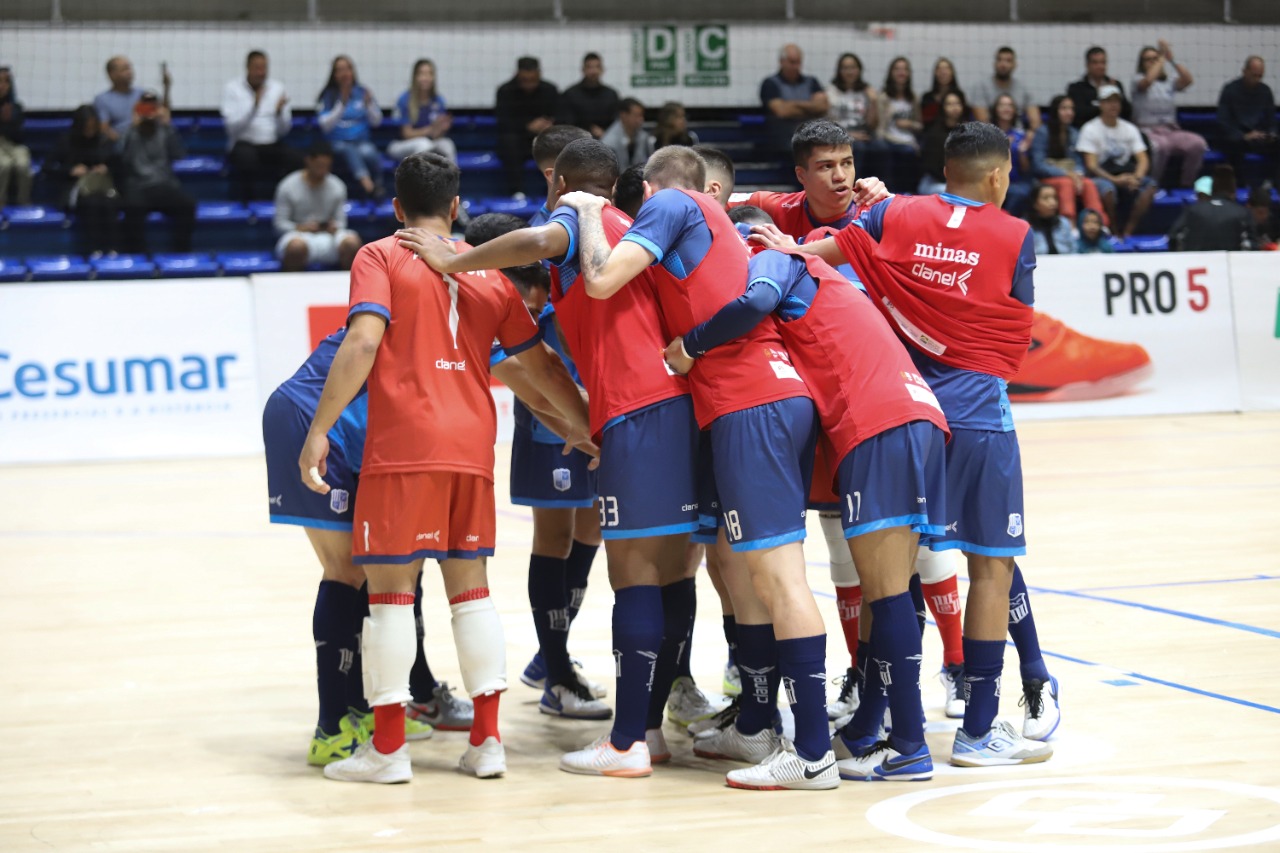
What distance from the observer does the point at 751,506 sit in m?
4.56

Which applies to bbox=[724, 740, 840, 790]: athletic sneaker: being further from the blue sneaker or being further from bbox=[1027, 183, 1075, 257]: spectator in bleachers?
bbox=[1027, 183, 1075, 257]: spectator in bleachers

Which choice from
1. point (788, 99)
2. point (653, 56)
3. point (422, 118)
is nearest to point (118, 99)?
point (422, 118)

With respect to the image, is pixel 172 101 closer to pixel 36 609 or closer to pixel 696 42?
pixel 696 42

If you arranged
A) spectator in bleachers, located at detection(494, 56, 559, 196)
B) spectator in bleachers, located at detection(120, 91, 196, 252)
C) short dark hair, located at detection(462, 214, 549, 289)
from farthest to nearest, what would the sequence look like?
spectator in bleachers, located at detection(494, 56, 559, 196) → spectator in bleachers, located at detection(120, 91, 196, 252) → short dark hair, located at detection(462, 214, 549, 289)

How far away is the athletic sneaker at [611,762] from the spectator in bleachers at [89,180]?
1203cm

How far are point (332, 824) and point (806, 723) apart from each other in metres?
1.38

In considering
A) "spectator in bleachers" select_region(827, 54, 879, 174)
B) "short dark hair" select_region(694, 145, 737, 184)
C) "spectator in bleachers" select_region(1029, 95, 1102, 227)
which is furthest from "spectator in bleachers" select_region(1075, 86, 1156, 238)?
"short dark hair" select_region(694, 145, 737, 184)

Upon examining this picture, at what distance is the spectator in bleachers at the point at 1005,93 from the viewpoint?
18266 millimetres

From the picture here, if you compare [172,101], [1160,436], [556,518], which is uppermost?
[172,101]

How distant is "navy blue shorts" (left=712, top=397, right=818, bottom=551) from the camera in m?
4.57

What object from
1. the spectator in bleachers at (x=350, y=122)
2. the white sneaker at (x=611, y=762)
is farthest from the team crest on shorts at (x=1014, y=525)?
the spectator in bleachers at (x=350, y=122)

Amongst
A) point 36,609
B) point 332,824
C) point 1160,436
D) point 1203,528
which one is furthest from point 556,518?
point 1160,436

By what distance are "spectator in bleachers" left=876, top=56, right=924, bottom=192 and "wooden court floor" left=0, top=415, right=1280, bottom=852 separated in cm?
852

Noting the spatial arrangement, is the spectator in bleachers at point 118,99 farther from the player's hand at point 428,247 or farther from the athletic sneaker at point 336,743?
the athletic sneaker at point 336,743
